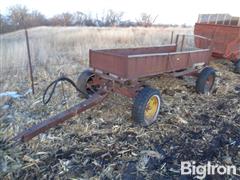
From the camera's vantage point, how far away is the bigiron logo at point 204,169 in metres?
3.10

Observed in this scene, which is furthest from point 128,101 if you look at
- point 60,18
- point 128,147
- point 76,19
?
point 60,18

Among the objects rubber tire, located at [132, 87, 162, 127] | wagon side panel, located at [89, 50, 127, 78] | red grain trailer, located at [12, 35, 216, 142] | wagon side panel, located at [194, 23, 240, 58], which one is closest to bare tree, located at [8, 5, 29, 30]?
wagon side panel, located at [89, 50, 127, 78]

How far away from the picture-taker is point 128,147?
11.7ft

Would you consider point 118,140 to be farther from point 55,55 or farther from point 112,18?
point 112,18

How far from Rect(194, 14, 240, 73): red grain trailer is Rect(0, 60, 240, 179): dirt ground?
8.49ft

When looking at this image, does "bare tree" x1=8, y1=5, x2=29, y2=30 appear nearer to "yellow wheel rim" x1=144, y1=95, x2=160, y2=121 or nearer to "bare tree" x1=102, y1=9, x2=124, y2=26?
"yellow wheel rim" x1=144, y1=95, x2=160, y2=121

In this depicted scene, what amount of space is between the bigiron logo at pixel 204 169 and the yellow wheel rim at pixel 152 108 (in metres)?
1.17

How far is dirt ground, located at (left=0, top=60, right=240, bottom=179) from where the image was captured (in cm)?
307

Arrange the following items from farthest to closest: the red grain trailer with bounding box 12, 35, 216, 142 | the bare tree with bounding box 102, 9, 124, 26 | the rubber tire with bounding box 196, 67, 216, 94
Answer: the bare tree with bounding box 102, 9, 124, 26 < the rubber tire with bounding box 196, 67, 216, 94 < the red grain trailer with bounding box 12, 35, 216, 142

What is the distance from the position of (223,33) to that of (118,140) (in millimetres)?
5731

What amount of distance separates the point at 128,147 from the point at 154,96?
111 centimetres

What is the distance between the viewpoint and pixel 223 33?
7570 mm

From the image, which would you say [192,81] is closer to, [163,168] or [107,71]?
[107,71]

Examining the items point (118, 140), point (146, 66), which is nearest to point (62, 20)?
point (146, 66)
